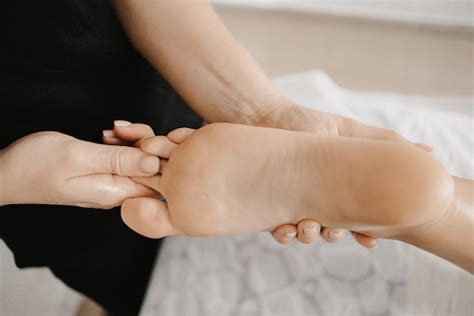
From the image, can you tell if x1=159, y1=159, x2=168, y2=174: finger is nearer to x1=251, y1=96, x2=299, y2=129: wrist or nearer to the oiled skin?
the oiled skin

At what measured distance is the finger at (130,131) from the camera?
60cm

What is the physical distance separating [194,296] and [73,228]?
0.71ft

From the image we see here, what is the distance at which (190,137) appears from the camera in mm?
560

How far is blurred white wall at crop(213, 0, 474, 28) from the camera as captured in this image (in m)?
1.62

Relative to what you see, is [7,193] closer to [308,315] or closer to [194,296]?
[194,296]

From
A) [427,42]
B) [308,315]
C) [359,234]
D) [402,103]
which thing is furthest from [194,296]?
[427,42]

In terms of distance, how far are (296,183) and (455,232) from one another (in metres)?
0.20

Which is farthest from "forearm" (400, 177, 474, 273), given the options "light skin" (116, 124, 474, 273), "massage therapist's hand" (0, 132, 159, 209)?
"massage therapist's hand" (0, 132, 159, 209)

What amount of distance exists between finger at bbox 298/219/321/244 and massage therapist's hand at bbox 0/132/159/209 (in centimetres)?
19

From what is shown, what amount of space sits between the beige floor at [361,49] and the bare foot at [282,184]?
1102 millimetres

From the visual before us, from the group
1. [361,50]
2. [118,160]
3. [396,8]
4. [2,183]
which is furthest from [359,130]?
[396,8]

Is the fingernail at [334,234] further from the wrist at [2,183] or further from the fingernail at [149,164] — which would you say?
the wrist at [2,183]

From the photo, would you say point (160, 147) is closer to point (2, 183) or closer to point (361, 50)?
point (2, 183)

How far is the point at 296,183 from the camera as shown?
0.53m
